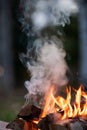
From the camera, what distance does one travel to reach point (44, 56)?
651 cm

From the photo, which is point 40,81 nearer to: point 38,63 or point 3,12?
point 38,63

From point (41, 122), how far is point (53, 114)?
6.0 inches

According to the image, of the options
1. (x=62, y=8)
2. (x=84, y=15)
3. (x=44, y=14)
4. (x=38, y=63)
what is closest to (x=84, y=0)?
(x=84, y=15)

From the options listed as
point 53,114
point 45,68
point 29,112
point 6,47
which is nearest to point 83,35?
point 6,47

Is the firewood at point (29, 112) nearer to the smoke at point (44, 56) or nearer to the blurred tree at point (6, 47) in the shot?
A: the smoke at point (44, 56)

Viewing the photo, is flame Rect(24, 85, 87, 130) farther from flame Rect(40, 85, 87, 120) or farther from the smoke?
the smoke

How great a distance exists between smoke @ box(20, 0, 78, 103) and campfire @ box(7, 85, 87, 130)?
0.42 m

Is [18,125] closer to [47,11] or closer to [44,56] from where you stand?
[44,56]

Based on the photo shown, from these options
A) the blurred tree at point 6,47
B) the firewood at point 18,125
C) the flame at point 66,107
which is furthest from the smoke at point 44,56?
the blurred tree at point 6,47

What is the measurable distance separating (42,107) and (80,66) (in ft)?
→ 16.6

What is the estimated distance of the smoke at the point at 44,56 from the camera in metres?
→ 6.12

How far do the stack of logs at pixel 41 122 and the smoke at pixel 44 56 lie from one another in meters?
0.58

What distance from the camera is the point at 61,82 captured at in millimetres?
6820

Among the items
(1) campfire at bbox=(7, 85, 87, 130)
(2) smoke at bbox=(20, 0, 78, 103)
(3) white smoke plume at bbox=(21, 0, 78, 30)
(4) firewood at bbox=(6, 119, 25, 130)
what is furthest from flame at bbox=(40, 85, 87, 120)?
(3) white smoke plume at bbox=(21, 0, 78, 30)
